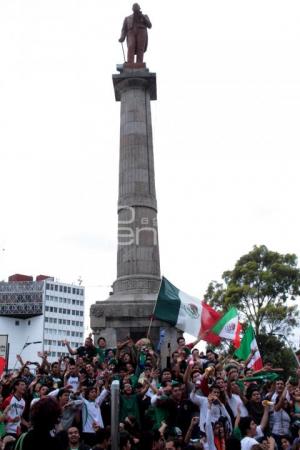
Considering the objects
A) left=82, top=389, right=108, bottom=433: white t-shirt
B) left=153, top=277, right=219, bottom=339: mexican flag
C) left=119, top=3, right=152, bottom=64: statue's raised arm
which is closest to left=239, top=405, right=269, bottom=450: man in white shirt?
left=82, top=389, right=108, bottom=433: white t-shirt

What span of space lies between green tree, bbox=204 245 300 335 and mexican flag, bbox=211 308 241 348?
63.9 feet

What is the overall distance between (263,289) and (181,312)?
2167 cm

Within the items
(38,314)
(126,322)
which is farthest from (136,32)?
(38,314)

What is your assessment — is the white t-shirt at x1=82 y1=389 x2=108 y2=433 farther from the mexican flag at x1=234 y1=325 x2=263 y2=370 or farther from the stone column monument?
the stone column monument

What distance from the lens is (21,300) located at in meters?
99.8

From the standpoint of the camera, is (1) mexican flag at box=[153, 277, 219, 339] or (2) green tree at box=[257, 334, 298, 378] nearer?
(1) mexican flag at box=[153, 277, 219, 339]

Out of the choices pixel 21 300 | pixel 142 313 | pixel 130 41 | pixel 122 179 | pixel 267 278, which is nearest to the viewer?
pixel 142 313

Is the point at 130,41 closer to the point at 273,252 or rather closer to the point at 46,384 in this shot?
the point at 46,384

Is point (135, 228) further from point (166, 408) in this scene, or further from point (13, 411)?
point (13, 411)

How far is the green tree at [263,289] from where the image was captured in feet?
117

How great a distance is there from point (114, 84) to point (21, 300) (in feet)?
266

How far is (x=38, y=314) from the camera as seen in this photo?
100500 millimetres

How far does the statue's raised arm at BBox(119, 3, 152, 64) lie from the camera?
23750 millimetres

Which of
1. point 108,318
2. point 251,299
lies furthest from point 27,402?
point 251,299
